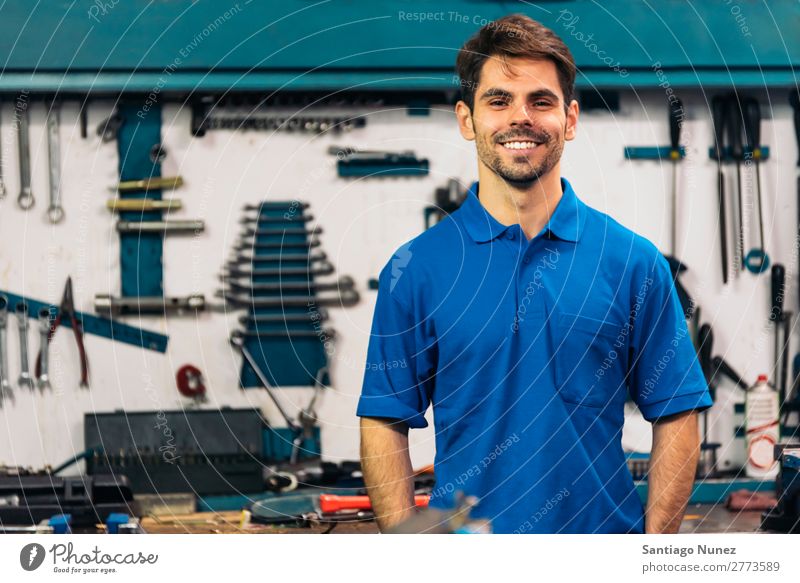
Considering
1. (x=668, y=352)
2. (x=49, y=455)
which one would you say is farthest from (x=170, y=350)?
(x=668, y=352)

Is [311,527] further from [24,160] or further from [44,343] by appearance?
[24,160]

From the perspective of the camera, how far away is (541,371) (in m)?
1.92

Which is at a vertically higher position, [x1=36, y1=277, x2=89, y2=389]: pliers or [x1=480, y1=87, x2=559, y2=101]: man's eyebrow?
[x1=480, y1=87, x2=559, y2=101]: man's eyebrow

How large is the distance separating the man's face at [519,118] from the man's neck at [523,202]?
0.01 metres

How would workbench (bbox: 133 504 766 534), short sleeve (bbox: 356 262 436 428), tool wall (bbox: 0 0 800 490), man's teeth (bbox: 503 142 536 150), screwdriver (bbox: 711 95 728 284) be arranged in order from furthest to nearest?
screwdriver (bbox: 711 95 728 284), tool wall (bbox: 0 0 800 490), workbench (bbox: 133 504 766 534), man's teeth (bbox: 503 142 536 150), short sleeve (bbox: 356 262 436 428)

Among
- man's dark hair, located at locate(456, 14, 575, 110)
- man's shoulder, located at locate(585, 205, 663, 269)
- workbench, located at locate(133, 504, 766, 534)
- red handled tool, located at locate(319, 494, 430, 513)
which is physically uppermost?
man's dark hair, located at locate(456, 14, 575, 110)

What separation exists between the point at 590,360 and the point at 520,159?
0.34 m

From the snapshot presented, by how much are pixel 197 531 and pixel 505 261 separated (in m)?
0.98

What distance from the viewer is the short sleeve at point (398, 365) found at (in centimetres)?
190

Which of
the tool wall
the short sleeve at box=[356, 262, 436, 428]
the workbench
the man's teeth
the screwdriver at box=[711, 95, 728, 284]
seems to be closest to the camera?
the short sleeve at box=[356, 262, 436, 428]

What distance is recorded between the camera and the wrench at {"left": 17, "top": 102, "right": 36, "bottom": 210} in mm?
2852

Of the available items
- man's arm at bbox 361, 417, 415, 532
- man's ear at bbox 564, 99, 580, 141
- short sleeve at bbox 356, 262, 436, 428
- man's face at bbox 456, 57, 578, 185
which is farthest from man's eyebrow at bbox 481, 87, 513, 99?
man's arm at bbox 361, 417, 415, 532

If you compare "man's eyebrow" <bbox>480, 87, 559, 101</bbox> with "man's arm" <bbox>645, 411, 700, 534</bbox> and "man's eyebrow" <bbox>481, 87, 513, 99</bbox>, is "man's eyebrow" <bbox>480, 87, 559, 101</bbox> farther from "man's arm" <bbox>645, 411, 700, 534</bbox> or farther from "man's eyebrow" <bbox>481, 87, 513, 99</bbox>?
"man's arm" <bbox>645, 411, 700, 534</bbox>

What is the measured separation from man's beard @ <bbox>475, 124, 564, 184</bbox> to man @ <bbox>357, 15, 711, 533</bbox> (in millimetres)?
12
